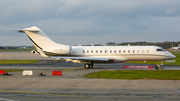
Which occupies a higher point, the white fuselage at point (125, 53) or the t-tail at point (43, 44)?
the t-tail at point (43, 44)

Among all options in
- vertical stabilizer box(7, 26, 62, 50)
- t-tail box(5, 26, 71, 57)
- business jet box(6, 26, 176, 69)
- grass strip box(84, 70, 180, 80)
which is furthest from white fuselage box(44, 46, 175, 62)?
grass strip box(84, 70, 180, 80)

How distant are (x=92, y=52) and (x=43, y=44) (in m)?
7.72

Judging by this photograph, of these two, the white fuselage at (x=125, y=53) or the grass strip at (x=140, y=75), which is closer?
the grass strip at (x=140, y=75)

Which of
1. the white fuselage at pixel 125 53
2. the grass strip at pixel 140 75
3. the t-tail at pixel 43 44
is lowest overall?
the grass strip at pixel 140 75

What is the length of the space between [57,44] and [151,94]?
22.4 m

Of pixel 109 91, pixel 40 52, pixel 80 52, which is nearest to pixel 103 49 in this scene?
pixel 80 52

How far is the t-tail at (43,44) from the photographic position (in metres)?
32.5

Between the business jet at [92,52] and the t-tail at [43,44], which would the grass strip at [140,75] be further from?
the t-tail at [43,44]

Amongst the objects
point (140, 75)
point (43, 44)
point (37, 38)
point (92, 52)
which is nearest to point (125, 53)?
point (92, 52)

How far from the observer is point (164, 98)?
1266cm

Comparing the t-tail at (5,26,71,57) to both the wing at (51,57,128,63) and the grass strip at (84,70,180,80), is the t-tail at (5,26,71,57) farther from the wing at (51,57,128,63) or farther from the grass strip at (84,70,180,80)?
the grass strip at (84,70,180,80)

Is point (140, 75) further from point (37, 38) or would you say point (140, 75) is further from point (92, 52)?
point (37, 38)

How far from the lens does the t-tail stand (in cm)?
3253

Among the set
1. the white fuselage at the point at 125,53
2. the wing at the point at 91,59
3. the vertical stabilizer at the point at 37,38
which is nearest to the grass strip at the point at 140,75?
the wing at the point at 91,59
